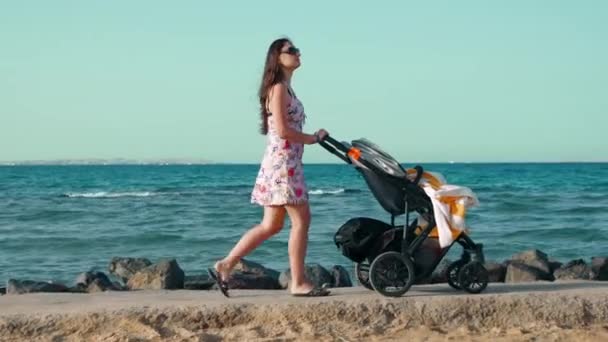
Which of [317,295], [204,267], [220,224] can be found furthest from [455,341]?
[220,224]

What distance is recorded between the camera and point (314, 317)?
6.10 meters

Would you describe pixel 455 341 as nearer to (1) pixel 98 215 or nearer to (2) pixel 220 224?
(2) pixel 220 224

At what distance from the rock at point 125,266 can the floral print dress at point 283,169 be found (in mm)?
6255

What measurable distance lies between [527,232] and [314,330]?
13.1m

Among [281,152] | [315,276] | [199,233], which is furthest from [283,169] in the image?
[199,233]

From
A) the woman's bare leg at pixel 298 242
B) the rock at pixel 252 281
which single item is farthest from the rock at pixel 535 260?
the woman's bare leg at pixel 298 242

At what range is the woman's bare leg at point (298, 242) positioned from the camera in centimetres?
636

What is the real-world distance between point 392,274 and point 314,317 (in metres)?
0.68

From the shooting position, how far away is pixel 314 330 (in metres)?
5.95

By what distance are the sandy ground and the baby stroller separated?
0.16m

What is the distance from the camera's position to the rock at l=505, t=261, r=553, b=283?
1060 centimetres

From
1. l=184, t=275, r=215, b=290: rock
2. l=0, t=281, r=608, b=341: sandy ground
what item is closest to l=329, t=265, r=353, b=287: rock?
l=184, t=275, r=215, b=290: rock

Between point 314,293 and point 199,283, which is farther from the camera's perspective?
point 199,283

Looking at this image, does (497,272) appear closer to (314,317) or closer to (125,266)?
(125,266)
